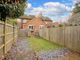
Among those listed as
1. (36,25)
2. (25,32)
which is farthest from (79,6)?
(36,25)

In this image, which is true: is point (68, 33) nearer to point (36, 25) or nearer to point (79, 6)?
point (79, 6)

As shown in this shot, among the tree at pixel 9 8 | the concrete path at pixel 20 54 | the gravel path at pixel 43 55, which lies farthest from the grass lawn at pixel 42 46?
the tree at pixel 9 8

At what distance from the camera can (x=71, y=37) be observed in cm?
1462

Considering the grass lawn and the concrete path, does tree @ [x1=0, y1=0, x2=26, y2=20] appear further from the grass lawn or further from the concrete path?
the grass lawn

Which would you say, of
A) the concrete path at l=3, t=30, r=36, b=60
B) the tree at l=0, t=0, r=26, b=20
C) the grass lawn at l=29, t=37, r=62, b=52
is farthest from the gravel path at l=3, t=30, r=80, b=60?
the tree at l=0, t=0, r=26, b=20

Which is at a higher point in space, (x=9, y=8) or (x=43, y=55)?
(x=9, y=8)

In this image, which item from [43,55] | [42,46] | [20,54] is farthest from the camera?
[42,46]

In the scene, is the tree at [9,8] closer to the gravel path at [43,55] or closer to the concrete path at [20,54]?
the concrete path at [20,54]

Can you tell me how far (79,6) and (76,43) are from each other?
9456mm

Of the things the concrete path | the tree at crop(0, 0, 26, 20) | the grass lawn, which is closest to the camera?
the concrete path

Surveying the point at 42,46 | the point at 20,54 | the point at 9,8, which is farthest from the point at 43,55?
the point at 42,46

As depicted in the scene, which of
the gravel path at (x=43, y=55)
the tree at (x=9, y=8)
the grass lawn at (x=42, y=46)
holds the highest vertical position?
the tree at (x=9, y=8)

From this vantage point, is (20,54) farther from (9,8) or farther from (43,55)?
(9,8)

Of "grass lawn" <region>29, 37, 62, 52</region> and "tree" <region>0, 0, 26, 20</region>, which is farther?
"grass lawn" <region>29, 37, 62, 52</region>
